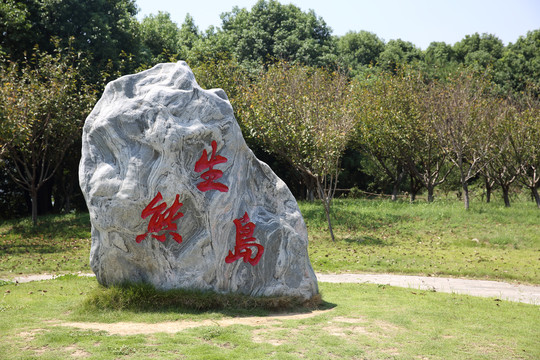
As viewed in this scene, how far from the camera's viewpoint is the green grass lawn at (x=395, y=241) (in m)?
13.3

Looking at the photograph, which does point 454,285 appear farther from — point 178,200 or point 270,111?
point 270,111

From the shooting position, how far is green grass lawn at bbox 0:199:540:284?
522 inches

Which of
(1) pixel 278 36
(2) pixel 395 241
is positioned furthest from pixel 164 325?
(1) pixel 278 36

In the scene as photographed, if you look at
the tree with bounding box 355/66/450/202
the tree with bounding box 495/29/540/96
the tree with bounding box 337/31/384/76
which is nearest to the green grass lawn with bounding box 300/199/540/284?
the tree with bounding box 355/66/450/202

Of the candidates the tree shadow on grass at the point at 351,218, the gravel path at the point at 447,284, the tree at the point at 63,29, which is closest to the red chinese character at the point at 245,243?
the gravel path at the point at 447,284

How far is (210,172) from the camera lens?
7707mm

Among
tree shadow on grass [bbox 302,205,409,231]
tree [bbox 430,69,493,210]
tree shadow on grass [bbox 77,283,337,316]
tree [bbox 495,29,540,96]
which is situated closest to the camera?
tree shadow on grass [bbox 77,283,337,316]

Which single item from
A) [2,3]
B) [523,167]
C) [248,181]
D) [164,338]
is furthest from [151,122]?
[523,167]

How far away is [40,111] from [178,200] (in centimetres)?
1277

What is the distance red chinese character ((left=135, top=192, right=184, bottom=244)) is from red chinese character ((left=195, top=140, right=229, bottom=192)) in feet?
1.62

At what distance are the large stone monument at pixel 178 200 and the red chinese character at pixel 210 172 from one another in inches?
0.6

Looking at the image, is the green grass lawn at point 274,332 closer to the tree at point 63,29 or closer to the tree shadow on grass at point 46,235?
the tree shadow on grass at point 46,235

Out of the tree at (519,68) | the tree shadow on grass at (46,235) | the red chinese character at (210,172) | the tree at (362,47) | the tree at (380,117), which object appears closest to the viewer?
the red chinese character at (210,172)

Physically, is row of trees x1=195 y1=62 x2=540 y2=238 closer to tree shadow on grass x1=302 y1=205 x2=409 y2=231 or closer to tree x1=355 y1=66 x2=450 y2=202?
tree x1=355 y1=66 x2=450 y2=202
